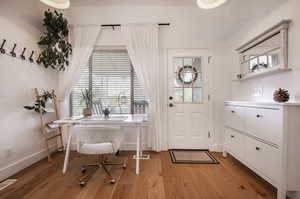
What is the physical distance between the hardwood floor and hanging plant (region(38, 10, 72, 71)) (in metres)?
1.74

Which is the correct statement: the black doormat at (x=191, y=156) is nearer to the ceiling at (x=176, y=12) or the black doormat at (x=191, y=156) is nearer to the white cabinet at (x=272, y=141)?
the white cabinet at (x=272, y=141)

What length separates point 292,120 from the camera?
145cm

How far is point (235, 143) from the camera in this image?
230 cm

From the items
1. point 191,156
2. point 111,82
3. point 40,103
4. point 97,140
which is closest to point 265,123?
point 191,156

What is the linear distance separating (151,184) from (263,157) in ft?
4.29

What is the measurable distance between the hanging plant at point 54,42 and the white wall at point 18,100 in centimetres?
17

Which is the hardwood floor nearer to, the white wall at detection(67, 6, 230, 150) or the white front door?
the white front door

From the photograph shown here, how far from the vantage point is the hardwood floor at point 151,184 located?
1691 mm

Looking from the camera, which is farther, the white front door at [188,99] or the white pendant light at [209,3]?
the white front door at [188,99]

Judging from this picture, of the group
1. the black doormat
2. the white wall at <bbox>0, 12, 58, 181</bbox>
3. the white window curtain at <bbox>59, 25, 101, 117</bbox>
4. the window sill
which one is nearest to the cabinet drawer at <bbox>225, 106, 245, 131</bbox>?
the window sill

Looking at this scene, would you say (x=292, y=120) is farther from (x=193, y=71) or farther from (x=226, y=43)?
(x=226, y=43)

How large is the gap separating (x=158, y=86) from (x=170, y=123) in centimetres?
78

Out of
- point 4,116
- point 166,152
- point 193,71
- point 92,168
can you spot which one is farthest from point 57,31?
point 166,152

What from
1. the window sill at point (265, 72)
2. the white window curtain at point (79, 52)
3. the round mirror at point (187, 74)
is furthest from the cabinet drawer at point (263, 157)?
the white window curtain at point (79, 52)
